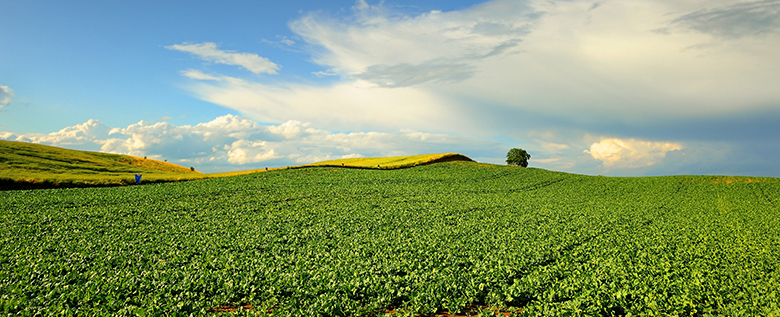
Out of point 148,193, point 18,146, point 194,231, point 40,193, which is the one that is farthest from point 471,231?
point 18,146

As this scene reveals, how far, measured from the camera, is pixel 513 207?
37.6m

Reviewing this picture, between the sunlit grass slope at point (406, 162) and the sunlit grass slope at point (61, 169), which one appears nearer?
the sunlit grass slope at point (61, 169)

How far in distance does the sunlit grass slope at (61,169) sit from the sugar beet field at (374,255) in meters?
7.82

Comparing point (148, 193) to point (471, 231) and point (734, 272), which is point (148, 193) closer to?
point (471, 231)

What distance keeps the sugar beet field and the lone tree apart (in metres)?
70.7

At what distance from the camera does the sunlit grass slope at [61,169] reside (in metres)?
47.7

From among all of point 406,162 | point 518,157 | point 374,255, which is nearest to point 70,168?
point 406,162

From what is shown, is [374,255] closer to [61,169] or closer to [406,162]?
[406,162]

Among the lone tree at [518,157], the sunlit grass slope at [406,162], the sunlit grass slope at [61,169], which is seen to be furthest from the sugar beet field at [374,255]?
the lone tree at [518,157]

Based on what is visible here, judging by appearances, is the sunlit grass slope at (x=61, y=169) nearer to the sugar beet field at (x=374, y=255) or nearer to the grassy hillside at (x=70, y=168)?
the grassy hillside at (x=70, y=168)

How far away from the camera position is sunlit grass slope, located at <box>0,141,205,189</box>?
47.7 metres

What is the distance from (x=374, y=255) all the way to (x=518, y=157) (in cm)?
10479

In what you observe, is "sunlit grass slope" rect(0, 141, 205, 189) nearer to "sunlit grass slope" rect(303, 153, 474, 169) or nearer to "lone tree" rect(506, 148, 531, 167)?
"sunlit grass slope" rect(303, 153, 474, 169)

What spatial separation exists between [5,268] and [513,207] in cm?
3766
